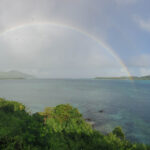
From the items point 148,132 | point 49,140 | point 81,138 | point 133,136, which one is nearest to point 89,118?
point 133,136

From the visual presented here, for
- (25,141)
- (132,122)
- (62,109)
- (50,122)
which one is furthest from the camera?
(132,122)

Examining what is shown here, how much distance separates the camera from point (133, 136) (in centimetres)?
2727

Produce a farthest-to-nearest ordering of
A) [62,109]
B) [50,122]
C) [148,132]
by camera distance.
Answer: [148,132]
[62,109]
[50,122]

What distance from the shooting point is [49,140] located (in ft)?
32.3

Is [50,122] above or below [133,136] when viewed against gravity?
above

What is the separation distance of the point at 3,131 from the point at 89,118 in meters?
32.1

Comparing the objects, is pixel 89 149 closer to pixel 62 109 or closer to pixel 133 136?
pixel 62 109

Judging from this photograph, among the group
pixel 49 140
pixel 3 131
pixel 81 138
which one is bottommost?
pixel 81 138

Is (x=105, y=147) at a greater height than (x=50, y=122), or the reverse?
(x=50, y=122)

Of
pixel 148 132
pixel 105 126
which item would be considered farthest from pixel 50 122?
pixel 148 132

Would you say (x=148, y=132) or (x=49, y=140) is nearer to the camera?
(x=49, y=140)

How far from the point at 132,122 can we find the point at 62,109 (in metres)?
31.5

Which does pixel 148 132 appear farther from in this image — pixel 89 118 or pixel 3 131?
pixel 3 131

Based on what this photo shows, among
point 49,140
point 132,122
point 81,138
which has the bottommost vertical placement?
point 132,122
